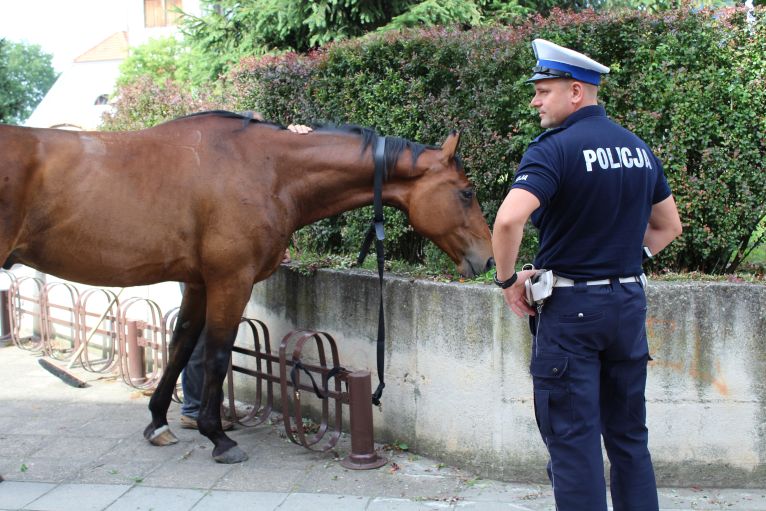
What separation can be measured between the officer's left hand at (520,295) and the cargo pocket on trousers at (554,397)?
0.25 m

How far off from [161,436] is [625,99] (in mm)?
3906

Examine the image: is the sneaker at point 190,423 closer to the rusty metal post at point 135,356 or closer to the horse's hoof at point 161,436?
the horse's hoof at point 161,436

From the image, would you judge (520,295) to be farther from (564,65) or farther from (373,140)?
(373,140)

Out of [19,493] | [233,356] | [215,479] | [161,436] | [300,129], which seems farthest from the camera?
[233,356]

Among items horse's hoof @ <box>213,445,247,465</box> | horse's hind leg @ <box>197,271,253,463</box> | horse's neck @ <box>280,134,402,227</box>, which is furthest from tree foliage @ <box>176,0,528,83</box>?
horse's hoof @ <box>213,445,247,465</box>

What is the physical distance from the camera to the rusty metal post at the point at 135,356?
6.88 meters

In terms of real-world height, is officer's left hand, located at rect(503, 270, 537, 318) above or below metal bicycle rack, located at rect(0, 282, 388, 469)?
above

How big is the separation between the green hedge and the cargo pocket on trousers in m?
2.33

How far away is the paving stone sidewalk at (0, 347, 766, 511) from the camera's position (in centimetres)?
433

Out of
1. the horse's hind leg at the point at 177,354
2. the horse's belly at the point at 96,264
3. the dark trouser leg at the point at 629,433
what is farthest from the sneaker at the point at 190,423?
the dark trouser leg at the point at 629,433

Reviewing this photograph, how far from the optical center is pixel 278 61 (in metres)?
6.75

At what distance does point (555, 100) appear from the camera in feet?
10.5

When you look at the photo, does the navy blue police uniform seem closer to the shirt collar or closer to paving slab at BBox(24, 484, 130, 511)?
the shirt collar

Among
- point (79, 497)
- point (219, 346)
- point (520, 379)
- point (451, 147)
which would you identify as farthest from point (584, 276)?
point (79, 497)
